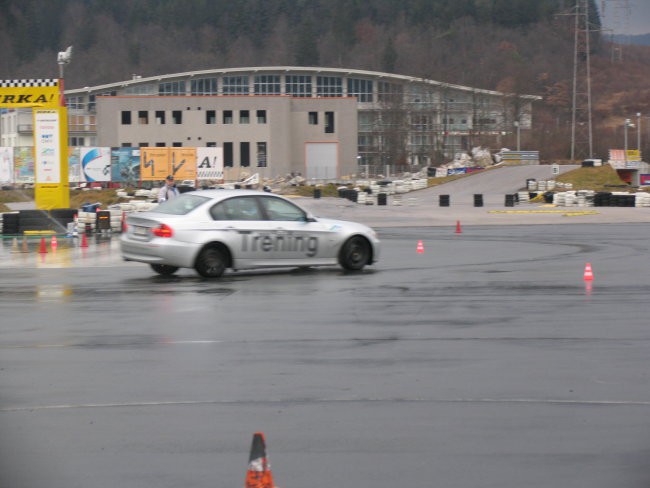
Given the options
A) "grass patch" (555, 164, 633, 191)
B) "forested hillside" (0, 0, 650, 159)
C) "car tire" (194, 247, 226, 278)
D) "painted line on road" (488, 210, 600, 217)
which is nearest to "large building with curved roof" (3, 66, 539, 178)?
"forested hillside" (0, 0, 650, 159)

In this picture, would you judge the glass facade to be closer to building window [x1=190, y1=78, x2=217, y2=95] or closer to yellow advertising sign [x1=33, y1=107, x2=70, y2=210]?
building window [x1=190, y1=78, x2=217, y2=95]

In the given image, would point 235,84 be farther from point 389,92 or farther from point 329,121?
point 329,121

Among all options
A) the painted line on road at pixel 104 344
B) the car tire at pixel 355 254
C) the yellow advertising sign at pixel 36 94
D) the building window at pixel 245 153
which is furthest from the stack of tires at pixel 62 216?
the building window at pixel 245 153

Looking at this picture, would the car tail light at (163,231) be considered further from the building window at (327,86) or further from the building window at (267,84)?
the building window at (327,86)

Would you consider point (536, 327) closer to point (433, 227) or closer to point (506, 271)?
point (506, 271)

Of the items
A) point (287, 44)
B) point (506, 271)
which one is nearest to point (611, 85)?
point (287, 44)

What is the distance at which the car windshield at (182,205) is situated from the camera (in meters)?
17.9

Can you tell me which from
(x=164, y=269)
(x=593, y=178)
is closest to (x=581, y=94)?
(x=593, y=178)

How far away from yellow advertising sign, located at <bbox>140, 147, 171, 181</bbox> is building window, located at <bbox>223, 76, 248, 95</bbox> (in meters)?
63.0

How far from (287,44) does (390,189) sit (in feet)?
379

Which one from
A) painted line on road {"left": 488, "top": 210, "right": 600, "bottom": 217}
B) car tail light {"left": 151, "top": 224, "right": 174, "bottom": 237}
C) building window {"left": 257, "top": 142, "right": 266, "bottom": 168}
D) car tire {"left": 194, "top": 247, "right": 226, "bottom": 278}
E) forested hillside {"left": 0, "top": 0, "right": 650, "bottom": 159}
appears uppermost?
forested hillside {"left": 0, "top": 0, "right": 650, "bottom": 159}

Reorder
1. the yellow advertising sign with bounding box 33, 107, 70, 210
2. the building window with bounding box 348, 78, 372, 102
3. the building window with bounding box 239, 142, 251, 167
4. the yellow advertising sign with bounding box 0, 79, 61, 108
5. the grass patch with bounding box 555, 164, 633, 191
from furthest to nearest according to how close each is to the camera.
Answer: the building window with bounding box 348, 78, 372, 102
the building window with bounding box 239, 142, 251, 167
the grass patch with bounding box 555, 164, 633, 191
the yellow advertising sign with bounding box 0, 79, 61, 108
the yellow advertising sign with bounding box 33, 107, 70, 210

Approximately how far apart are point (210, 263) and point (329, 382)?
921 cm

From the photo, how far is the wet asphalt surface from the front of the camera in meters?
6.23
